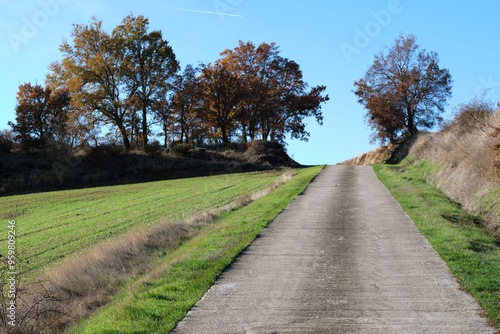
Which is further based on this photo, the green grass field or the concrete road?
the green grass field

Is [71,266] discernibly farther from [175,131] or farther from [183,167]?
[175,131]

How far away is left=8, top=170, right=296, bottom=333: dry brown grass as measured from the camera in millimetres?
8094

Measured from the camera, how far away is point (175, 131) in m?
56.4

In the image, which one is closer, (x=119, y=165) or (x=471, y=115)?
(x=471, y=115)

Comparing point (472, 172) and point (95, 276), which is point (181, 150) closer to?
point (472, 172)

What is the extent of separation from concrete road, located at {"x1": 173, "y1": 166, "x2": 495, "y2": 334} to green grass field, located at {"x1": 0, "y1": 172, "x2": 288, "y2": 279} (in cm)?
569

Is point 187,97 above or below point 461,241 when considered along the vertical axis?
above

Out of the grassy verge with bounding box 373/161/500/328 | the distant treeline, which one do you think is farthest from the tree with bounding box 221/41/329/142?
the grassy verge with bounding box 373/161/500/328

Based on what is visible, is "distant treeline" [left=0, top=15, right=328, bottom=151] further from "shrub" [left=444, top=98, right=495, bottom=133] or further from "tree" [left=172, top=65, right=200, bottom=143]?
"shrub" [left=444, top=98, right=495, bottom=133]

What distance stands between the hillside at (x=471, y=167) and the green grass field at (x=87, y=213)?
409 inches

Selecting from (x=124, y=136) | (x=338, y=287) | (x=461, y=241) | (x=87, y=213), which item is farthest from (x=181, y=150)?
(x=338, y=287)

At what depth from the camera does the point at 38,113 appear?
4859 centimetres

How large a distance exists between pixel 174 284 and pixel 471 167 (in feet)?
50.6

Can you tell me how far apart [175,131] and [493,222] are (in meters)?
47.2
